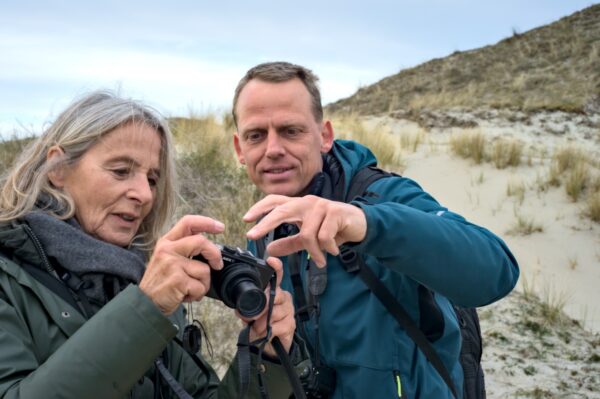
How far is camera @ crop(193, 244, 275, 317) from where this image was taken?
165 centimetres

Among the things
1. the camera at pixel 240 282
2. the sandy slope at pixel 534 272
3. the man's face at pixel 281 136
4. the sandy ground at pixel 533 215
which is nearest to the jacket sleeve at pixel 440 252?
the camera at pixel 240 282

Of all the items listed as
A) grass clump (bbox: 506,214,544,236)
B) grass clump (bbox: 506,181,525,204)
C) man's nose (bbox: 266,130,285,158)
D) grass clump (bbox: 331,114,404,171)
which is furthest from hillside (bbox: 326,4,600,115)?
man's nose (bbox: 266,130,285,158)

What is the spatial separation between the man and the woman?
0.23 meters

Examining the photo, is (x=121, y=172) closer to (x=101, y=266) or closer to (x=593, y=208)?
(x=101, y=266)

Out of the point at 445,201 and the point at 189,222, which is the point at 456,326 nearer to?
the point at 189,222

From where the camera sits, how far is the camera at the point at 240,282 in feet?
5.42

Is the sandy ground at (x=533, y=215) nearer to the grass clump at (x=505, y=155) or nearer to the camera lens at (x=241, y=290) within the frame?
the grass clump at (x=505, y=155)

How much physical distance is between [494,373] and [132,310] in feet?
14.3

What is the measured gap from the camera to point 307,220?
1556 millimetres

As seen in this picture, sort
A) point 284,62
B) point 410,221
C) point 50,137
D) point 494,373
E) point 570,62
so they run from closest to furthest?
point 410,221 < point 50,137 < point 284,62 < point 494,373 < point 570,62

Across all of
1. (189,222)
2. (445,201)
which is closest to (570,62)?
(445,201)

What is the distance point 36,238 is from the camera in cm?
185

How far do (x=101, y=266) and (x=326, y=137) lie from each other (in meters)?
1.21

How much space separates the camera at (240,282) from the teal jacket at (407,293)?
0.32m
